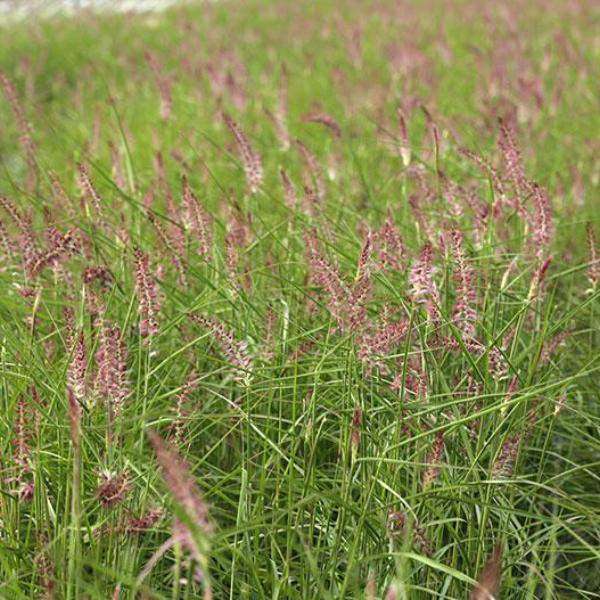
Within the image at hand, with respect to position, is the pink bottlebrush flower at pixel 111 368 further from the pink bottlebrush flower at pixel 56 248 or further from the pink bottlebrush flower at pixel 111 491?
the pink bottlebrush flower at pixel 56 248

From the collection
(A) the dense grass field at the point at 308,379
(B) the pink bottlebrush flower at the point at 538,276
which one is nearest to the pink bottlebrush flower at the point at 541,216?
(A) the dense grass field at the point at 308,379

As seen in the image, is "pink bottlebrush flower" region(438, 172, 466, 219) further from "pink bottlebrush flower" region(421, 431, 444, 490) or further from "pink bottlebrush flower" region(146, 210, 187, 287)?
Result: "pink bottlebrush flower" region(421, 431, 444, 490)

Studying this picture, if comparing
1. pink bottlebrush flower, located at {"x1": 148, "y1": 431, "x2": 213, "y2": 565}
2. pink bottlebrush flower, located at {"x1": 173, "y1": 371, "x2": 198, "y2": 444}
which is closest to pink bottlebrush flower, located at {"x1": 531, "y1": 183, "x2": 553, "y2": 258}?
pink bottlebrush flower, located at {"x1": 173, "y1": 371, "x2": 198, "y2": 444}

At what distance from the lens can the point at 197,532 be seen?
1.15 metres

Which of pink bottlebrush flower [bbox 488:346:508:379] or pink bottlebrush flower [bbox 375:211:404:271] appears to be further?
pink bottlebrush flower [bbox 375:211:404:271]

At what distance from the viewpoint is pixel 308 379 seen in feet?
7.82

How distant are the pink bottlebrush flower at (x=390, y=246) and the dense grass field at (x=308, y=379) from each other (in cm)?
1

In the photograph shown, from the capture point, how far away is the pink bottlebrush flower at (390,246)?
262cm

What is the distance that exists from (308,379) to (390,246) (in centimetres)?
52

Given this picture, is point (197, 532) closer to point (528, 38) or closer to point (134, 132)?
point (134, 132)

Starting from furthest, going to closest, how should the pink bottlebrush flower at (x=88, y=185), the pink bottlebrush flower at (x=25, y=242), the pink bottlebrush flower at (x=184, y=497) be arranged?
the pink bottlebrush flower at (x=88, y=185) < the pink bottlebrush flower at (x=25, y=242) < the pink bottlebrush flower at (x=184, y=497)

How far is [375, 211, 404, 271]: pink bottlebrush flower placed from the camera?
8.58ft

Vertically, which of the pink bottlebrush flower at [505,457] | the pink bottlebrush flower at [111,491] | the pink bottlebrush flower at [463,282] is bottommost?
the pink bottlebrush flower at [505,457]

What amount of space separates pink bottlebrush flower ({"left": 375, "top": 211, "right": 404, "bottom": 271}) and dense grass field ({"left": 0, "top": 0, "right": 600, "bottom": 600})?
0.03 feet
